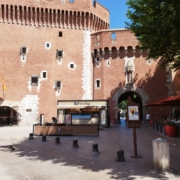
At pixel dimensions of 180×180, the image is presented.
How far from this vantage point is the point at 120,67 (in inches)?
1208

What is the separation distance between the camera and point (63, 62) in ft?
101

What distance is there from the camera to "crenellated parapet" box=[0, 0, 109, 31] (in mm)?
30228

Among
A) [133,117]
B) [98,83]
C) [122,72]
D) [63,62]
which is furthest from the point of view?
[98,83]

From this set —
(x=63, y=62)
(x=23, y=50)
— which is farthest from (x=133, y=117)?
(x=23, y=50)

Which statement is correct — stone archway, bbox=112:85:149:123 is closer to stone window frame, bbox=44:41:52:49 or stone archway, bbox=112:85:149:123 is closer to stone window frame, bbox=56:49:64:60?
stone window frame, bbox=56:49:64:60

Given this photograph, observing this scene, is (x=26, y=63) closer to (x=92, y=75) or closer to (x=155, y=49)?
(x=92, y=75)

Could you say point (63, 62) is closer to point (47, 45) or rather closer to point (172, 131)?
point (47, 45)

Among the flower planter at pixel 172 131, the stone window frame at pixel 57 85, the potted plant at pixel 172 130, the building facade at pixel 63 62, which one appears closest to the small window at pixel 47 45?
the building facade at pixel 63 62

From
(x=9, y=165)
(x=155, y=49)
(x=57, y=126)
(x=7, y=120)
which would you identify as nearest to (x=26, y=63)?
(x=7, y=120)

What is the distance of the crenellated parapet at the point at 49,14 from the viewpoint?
30228 mm

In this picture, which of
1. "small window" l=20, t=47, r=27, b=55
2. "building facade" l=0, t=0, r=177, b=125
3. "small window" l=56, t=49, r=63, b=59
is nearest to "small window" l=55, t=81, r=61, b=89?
"building facade" l=0, t=0, r=177, b=125

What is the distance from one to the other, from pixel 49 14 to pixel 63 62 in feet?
24.2

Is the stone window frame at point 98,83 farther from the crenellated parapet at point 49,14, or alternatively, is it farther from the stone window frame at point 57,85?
the crenellated parapet at point 49,14

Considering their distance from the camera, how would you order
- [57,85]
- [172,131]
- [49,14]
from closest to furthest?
[172,131], [57,85], [49,14]
